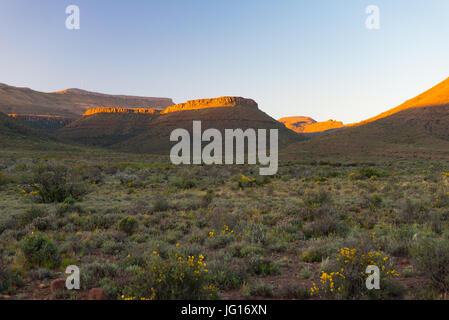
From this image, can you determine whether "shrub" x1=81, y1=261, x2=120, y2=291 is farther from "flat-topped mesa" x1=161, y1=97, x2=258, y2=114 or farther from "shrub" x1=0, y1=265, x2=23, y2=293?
"flat-topped mesa" x1=161, y1=97, x2=258, y2=114

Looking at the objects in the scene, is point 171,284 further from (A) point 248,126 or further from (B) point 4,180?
(A) point 248,126

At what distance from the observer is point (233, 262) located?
19.4ft

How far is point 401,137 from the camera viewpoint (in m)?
59.1

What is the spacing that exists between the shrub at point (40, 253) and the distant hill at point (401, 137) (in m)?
48.5

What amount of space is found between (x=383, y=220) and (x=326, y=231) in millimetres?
2701

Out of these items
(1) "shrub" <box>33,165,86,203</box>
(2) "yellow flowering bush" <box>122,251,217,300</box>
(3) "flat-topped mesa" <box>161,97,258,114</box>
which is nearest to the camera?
(2) "yellow flowering bush" <box>122,251,217,300</box>

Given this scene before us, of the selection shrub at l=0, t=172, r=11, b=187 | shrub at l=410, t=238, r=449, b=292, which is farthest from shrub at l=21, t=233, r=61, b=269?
shrub at l=0, t=172, r=11, b=187

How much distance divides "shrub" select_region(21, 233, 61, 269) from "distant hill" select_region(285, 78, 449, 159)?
159 feet

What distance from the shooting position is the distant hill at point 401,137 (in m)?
50.2

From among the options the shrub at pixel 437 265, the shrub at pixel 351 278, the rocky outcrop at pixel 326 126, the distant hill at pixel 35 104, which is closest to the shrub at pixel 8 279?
the shrub at pixel 351 278

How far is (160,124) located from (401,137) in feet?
263

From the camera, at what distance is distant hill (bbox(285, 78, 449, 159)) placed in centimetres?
5022

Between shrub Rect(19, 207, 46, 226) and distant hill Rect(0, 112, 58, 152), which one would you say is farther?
distant hill Rect(0, 112, 58, 152)

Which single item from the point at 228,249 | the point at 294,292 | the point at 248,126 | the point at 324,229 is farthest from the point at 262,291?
the point at 248,126
